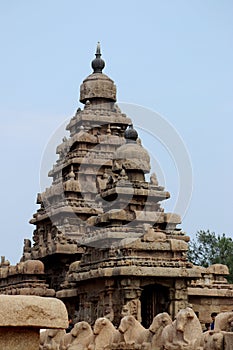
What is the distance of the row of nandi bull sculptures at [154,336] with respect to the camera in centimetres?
1205

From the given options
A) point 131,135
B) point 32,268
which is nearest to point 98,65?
point 131,135

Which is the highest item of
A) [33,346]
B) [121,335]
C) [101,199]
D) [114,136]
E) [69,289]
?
[114,136]

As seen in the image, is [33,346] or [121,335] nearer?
[33,346]

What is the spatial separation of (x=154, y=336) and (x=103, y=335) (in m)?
1.64

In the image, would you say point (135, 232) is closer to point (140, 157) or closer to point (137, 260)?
point (137, 260)

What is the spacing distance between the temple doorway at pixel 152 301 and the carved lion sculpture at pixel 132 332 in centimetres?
1189

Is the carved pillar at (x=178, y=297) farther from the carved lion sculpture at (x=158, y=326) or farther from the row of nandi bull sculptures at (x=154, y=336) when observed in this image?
the carved lion sculpture at (x=158, y=326)

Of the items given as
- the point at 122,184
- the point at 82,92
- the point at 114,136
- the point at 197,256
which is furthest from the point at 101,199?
the point at 197,256

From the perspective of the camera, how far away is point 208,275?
3291 centimetres

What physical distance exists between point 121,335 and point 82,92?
83.9 feet

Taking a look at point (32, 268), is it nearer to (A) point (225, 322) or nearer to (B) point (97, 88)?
(B) point (97, 88)

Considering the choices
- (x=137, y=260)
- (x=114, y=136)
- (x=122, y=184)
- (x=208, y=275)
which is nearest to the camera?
(x=137, y=260)

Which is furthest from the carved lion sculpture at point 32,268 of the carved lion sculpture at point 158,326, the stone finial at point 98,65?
the carved lion sculpture at point 158,326

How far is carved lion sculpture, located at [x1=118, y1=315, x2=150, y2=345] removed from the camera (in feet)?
50.6
